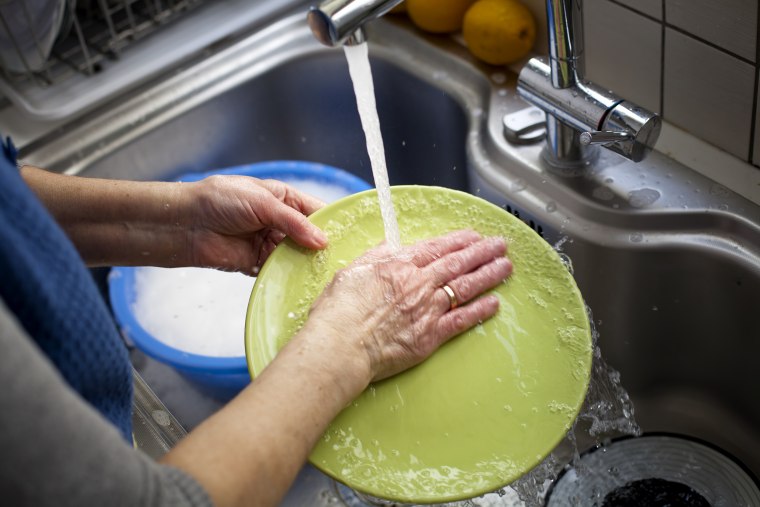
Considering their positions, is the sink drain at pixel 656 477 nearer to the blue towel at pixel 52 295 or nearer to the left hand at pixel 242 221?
the left hand at pixel 242 221

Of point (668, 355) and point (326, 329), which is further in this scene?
point (668, 355)

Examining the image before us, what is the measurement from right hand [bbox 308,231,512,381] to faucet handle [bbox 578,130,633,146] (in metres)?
0.14

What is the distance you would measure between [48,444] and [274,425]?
0.16 meters

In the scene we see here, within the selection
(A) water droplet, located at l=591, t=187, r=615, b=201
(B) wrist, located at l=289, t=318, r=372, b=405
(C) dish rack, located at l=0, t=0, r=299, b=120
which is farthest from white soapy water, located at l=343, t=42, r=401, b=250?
(C) dish rack, located at l=0, t=0, r=299, b=120

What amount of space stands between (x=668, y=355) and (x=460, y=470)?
368mm

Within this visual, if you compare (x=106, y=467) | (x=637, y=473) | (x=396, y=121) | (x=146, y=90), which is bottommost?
(x=637, y=473)

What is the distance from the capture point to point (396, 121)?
41.9 inches

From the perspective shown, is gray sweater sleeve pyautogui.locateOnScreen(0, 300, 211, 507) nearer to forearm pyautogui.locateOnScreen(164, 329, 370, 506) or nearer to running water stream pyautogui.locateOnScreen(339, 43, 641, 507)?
forearm pyautogui.locateOnScreen(164, 329, 370, 506)

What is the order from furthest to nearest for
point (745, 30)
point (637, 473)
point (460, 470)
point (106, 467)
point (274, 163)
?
point (274, 163), point (637, 473), point (745, 30), point (460, 470), point (106, 467)

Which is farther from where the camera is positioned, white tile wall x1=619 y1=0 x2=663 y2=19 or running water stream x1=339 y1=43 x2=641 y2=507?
white tile wall x1=619 y1=0 x2=663 y2=19

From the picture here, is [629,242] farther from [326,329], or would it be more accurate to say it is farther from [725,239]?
[326,329]

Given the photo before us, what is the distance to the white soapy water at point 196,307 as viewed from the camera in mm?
905

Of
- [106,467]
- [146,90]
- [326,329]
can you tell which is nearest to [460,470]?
[326,329]

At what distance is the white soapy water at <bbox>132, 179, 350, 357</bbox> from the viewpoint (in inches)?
35.6
